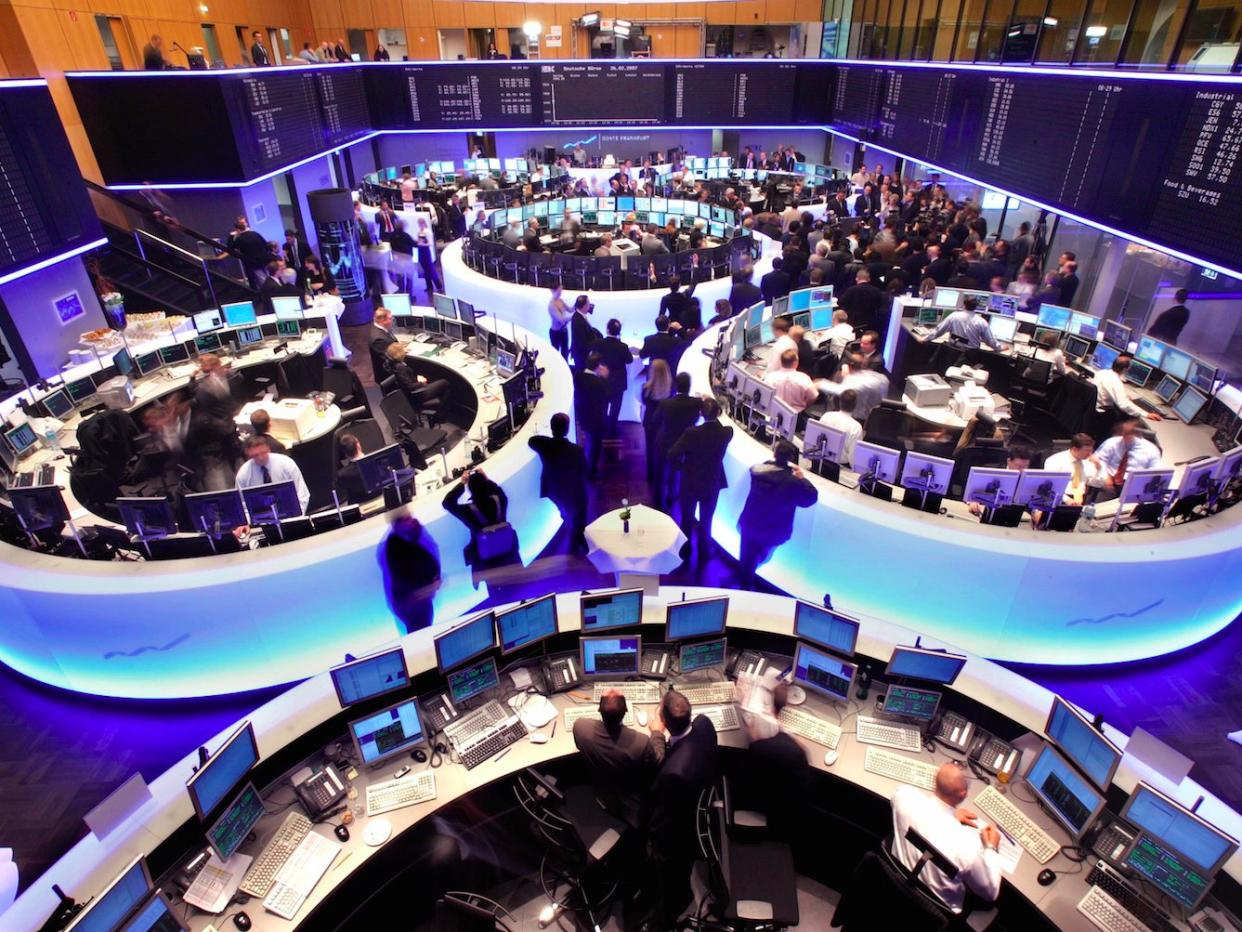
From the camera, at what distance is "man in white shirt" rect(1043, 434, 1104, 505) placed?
16.3 ft

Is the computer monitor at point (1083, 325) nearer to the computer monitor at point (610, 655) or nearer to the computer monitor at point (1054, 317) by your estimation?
the computer monitor at point (1054, 317)

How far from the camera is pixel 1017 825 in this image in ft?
11.3

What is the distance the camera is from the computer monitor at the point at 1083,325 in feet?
24.5

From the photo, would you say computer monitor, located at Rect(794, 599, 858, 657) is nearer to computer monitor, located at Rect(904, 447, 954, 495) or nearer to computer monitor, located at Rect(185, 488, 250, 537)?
computer monitor, located at Rect(904, 447, 954, 495)

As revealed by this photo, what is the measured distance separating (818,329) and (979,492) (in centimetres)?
391

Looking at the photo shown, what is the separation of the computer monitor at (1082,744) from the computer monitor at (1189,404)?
409cm

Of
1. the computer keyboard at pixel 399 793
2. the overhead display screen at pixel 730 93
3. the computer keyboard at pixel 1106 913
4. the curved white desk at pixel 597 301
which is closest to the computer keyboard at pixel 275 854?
the computer keyboard at pixel 399 793

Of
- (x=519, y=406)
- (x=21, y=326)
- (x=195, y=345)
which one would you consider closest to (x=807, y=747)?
(x=519, y=406)

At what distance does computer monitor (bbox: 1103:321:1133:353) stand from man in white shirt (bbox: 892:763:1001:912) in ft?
18.6

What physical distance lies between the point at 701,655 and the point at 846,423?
7.44 ft

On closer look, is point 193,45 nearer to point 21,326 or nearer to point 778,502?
point 21,326

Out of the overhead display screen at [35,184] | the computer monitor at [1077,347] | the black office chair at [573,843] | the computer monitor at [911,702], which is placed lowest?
the black office chair at [573,843]

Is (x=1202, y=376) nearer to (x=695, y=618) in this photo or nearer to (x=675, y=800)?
(x=695, y=618)

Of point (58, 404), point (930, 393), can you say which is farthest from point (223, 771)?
point (930, 393)
